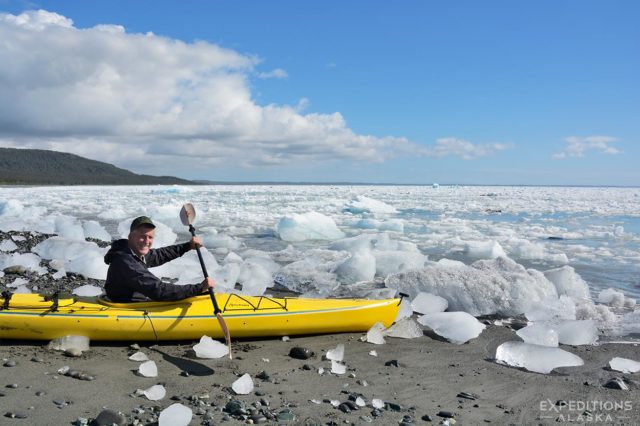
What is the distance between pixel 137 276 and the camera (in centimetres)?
352

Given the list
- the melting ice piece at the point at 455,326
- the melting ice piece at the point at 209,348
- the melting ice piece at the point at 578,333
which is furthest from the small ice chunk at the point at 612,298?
the melting ice piece at the point at 209,348

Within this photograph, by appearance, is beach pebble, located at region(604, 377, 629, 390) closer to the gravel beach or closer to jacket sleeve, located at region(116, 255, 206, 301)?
the gravel beach

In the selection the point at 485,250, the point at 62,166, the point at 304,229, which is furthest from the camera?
the point at 62,166

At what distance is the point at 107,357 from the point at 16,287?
2.71 metres

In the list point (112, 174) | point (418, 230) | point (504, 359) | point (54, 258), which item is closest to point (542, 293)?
point (504, 359)

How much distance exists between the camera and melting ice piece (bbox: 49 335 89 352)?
135 inches

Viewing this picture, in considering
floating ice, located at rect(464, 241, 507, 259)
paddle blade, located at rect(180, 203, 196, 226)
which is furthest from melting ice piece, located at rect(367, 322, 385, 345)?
floating ice, located at rect(464, 241, 507, 259)

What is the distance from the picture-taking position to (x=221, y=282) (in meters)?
5.58

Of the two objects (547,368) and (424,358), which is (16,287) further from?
(547,368)

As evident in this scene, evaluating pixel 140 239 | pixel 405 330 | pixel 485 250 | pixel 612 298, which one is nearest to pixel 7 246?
pixel 140 239

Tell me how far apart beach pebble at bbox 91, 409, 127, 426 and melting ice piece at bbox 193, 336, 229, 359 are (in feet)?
3.23

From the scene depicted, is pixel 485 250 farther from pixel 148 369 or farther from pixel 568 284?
pixel 148 369

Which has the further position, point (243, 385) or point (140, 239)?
point (140, 239)

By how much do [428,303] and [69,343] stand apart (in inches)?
124
